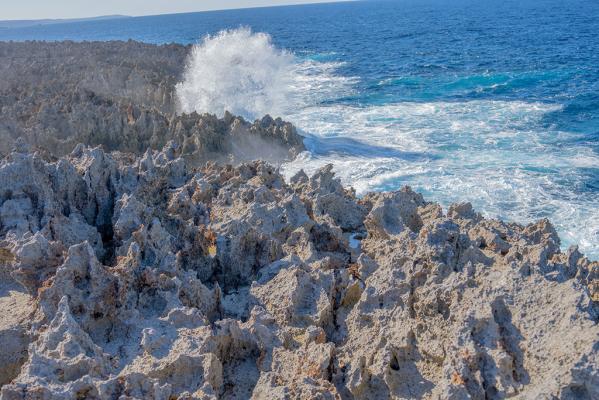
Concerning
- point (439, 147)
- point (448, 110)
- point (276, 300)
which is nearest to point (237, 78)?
point (448, 110)

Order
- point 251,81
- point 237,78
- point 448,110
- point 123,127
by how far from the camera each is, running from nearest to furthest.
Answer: point 123,127
point 448,110
point 237,78
point 251,81

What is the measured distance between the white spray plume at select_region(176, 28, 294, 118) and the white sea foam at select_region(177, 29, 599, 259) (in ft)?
0.44

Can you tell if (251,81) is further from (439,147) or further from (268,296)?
(268,296)

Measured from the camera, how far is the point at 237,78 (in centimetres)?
3778

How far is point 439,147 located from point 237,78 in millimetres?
19954

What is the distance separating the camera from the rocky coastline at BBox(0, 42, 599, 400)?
460 centimetres

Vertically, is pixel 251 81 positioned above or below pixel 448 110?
above

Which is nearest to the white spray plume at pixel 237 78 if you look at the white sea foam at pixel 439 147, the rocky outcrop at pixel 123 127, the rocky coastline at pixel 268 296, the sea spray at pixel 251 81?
the sea spray at pixel 251 81

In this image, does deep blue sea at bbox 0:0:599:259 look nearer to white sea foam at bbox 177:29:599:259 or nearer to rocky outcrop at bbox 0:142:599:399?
white sea foam at bbox 177:29:599:259

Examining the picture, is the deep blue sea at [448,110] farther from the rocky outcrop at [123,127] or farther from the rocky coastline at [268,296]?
the rocky coastline at [268,296]

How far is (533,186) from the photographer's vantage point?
1761cm

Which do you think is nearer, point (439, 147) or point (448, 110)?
point (439, 147)

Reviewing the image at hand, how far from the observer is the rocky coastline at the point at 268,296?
4598 mm

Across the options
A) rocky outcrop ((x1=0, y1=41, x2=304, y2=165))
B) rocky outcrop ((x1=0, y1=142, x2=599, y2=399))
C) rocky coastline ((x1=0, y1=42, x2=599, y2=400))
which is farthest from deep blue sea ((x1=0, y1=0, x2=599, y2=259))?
rocky outcrop ((x1=0, y1=142, x2=599, y2=399))
